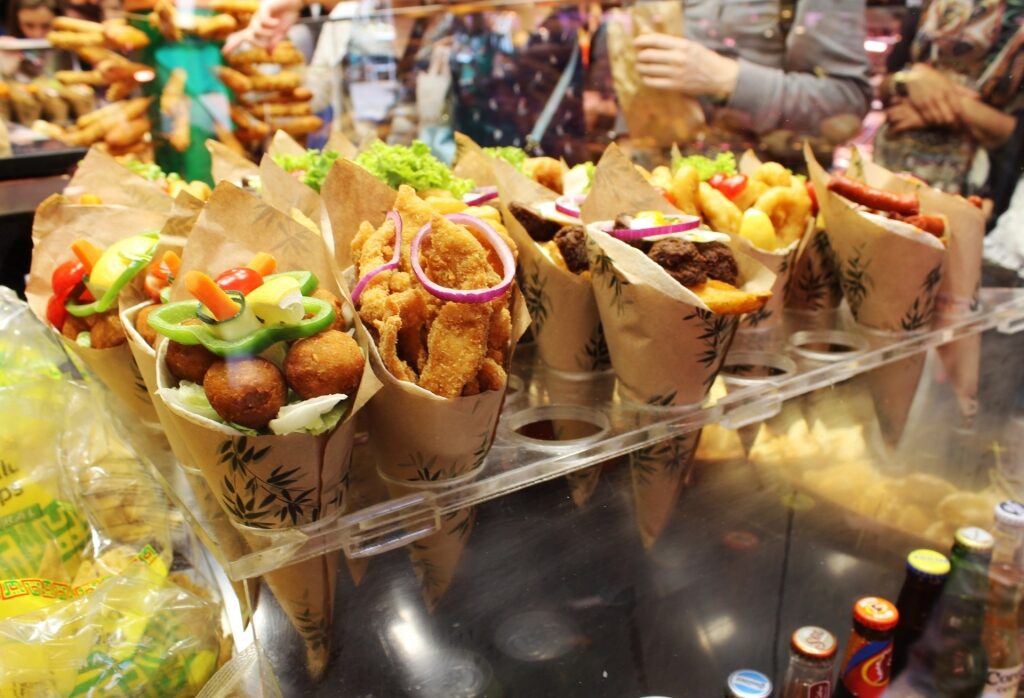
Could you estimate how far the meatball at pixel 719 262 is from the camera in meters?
1.36

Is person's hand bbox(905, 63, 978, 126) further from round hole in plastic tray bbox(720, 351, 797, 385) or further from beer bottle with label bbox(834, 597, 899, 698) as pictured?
beer bottle with label bbox(834, 597, 899, 698)

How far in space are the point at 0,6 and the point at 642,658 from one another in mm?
4337

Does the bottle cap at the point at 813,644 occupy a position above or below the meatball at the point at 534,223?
below

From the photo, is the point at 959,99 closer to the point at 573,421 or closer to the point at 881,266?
the point at 881,266

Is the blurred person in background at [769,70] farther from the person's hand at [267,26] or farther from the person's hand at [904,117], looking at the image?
the person's hand at [267,26]

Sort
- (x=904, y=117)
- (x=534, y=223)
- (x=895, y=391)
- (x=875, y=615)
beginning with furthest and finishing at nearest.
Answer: (x=904, y=117) < (x=895, y=391) < (x=875, y=615) < (x=534, y=223)

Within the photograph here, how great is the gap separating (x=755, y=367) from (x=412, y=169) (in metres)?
0.83

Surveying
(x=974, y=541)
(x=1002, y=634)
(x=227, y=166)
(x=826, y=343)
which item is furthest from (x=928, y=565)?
(x=227, y=166)

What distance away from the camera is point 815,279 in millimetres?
1895

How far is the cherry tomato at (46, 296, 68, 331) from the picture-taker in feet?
4.49

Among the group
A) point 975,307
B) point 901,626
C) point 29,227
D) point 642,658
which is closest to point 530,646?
point 642,658

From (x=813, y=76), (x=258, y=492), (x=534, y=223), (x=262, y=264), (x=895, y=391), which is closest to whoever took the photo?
(x=258, y=492)

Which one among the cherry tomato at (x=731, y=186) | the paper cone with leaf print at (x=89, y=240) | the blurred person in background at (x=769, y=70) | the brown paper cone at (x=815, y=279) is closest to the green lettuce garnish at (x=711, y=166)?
the cherry tomato at (x=731, y=186)

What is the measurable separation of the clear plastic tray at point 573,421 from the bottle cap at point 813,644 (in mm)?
456
